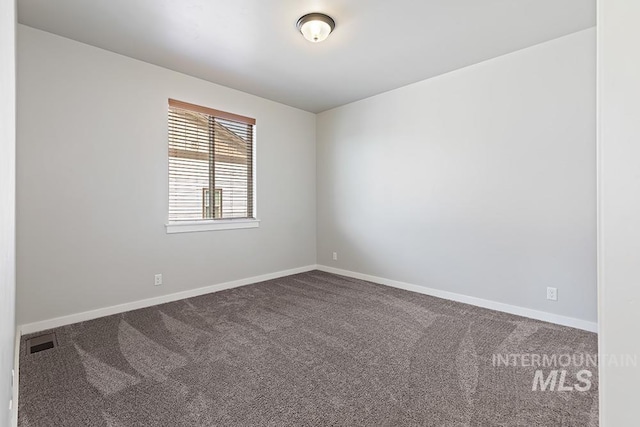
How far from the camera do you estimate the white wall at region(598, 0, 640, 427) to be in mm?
443

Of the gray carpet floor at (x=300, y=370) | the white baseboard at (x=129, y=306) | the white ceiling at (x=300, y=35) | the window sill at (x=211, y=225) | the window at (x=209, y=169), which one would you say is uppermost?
the white ceiling at (x=300, y=35)

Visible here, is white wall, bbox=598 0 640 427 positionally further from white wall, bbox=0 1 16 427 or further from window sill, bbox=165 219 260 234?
window sill, bbox=165 219 260 234

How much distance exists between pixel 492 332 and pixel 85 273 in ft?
12.3

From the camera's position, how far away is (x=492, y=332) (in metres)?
2.62

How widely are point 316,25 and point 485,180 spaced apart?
2263 millimetres

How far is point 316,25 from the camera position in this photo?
7.94 feet

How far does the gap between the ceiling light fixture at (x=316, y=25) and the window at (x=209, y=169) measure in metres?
1.78

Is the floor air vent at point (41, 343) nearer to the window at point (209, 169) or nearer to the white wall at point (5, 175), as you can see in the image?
the window at point (209, 169)

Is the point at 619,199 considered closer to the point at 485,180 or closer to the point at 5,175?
the point at 5,175

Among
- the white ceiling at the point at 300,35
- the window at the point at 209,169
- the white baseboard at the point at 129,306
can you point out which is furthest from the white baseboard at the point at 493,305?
the white ceiling at the point at 300,35

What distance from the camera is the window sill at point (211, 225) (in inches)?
136

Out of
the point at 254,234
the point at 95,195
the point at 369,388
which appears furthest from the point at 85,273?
the point at 369,388

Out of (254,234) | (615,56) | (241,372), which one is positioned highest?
(615,56)

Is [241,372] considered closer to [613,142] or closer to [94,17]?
[613,142]
